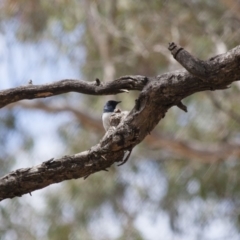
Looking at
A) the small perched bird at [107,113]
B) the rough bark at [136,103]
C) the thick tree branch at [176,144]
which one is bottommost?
the rough bark at [136,103]

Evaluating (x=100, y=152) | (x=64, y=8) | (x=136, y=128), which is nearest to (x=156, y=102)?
(x=136, y=128)

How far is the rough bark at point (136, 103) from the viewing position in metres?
2.00

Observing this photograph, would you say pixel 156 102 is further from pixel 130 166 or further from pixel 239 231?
pixel 130 166

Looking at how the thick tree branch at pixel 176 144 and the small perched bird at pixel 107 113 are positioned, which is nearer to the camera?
the small perched bird at pixel 107 113

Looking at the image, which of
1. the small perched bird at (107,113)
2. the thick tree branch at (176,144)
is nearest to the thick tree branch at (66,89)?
the small perched bird at (107,113)

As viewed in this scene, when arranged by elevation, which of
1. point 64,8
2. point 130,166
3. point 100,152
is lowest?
point 100,152

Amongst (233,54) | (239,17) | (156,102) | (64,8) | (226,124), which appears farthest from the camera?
(64,8)

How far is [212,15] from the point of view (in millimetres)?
7258

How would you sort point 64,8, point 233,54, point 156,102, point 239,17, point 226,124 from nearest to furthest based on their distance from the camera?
point 233,54 → point 156,102 → point 239,17 → point 226,124 → point 64,8

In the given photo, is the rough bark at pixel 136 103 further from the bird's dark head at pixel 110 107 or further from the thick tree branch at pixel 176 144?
the thick tree branch at pixel 176 144

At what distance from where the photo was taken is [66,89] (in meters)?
2.23

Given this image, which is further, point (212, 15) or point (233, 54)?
point (212, 15)

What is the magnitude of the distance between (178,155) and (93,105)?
1.16 metres

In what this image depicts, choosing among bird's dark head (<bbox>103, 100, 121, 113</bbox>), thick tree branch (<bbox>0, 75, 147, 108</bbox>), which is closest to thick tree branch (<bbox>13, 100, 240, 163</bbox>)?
bird's dark head (<bbox>103, 100, 121, 113</bbox>)
